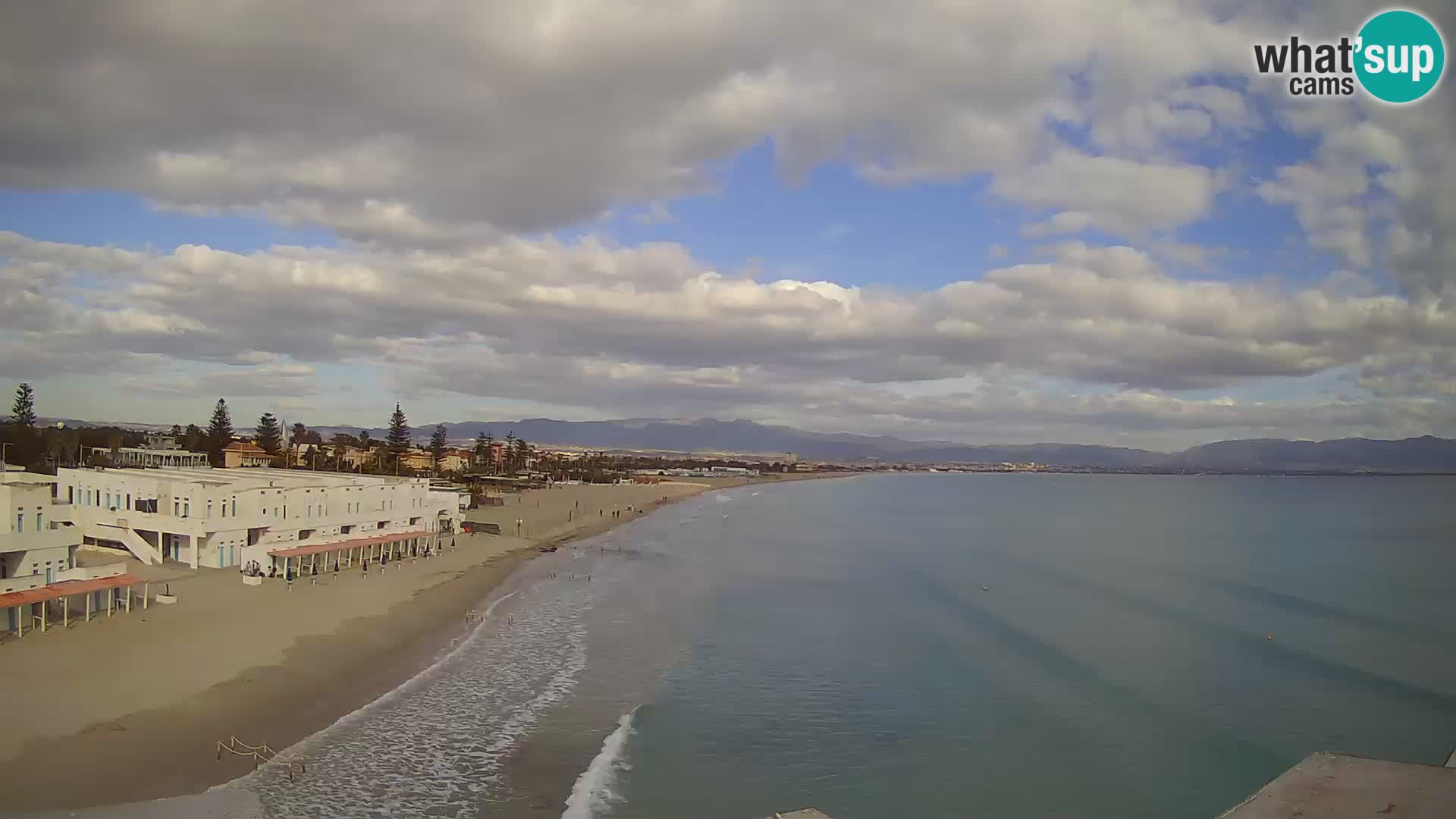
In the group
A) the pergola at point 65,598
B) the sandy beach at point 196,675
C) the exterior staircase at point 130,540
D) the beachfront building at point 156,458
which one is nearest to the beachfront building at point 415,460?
the beachfront building at point 156,458

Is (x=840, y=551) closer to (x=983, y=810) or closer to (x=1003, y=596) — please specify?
(x=1003, y=596)

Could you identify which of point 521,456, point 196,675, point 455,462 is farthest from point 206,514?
point 521,456

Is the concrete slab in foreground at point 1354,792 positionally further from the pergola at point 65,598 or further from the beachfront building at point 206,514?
the beachfront building at point 206,514

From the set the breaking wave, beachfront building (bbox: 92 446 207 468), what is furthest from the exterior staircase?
the breaking wave

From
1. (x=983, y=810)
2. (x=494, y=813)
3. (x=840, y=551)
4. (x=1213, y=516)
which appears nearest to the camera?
(x=494, y=813)

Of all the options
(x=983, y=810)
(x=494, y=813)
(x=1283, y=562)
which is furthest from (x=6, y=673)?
(x=1283, y=562)

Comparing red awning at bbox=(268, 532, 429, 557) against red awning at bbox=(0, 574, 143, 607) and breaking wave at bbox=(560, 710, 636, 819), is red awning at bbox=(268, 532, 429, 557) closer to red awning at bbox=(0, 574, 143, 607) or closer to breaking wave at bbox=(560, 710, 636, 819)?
red awning at bbox=(0, 574, 143, 607)

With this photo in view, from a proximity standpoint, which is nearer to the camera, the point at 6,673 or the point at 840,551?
the point at 6,673
